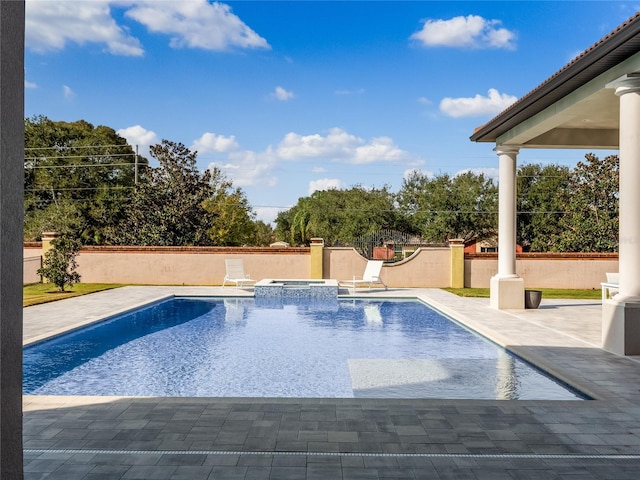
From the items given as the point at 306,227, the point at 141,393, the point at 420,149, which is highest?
the point at 420,149

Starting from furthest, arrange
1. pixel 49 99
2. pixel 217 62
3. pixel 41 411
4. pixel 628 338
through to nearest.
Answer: pixel 49 99
pixel 217 62
pixel 628 338
pixel 41 411

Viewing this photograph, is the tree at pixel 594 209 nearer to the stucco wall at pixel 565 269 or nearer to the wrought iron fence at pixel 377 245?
the stucco wall at pixel 565 269

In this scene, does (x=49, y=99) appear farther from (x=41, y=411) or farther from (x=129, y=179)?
(x=41, y=411)

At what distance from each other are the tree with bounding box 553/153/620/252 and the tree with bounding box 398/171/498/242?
46.6ft

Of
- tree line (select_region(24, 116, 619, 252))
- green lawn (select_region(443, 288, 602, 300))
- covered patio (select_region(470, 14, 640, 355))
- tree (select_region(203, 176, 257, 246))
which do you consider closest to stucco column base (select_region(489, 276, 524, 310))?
green lawn (select_region(443, 288, 602, 300))

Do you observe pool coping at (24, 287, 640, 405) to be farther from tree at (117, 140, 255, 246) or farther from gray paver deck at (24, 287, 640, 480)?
tree at (117, 140, 255, 246)

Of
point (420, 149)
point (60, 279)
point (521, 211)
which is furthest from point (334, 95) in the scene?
point (60, 279)

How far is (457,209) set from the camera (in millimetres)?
38812

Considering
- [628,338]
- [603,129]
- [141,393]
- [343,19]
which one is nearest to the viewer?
[141,393]

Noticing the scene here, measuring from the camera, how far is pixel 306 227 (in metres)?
42.0

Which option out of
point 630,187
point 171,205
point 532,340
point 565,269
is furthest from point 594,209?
point 171,205

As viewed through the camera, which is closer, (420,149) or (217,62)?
(217,62)

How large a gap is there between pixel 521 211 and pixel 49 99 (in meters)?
34.0

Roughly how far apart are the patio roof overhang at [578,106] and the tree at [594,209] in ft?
30.5
